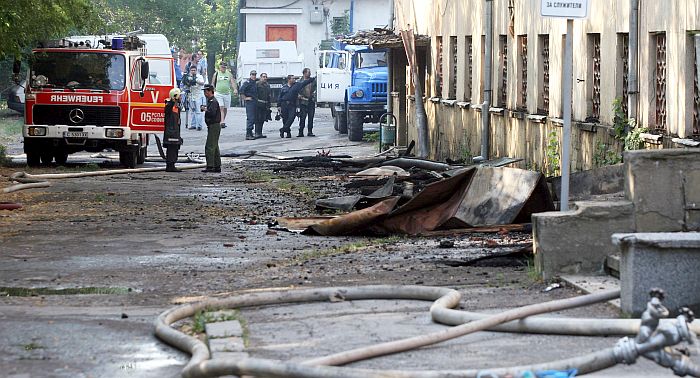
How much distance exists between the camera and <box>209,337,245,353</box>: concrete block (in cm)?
837

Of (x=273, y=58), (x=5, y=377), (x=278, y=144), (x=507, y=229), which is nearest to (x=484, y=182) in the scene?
(x=507, y=229)

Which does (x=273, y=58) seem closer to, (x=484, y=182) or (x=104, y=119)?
(x=104, y=119)

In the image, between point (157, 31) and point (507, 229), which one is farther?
point (157, 31)

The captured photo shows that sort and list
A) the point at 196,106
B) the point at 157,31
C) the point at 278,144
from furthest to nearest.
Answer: the point at 157,31
the point at 196,106
the point at 278,144

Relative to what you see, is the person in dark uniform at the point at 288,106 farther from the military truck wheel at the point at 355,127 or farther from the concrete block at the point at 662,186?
the concrete block at the point at 662,186

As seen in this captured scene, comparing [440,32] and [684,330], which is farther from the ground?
[440,32]

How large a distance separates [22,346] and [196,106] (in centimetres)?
3821

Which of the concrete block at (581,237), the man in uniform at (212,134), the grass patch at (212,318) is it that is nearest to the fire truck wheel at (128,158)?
the man in uniform at (212,134)

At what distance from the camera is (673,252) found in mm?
8789

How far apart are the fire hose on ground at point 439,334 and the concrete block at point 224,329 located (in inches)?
8.9

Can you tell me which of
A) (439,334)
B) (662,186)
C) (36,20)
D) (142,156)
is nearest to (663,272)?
(439,334)

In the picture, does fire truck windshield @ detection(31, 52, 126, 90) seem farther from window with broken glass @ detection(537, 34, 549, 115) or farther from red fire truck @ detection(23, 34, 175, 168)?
window with broken glass @ detection(537, 34, 549, 115)

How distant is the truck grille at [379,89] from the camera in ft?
138

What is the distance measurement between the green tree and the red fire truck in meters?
0.65
